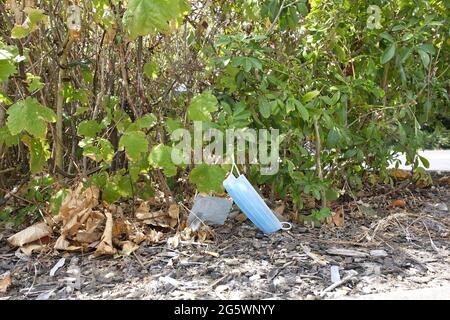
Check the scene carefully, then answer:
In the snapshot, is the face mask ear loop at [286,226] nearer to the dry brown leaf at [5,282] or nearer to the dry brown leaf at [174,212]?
the dry brown leaf at [174,212]

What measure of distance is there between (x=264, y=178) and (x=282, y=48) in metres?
0.83

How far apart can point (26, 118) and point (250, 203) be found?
1.11 m

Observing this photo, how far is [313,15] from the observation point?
289 centimetres

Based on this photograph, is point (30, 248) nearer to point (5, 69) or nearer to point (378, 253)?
point (5, 69)

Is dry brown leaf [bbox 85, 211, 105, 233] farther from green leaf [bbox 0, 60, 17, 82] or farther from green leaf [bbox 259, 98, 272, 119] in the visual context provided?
green leaf [bbox 259, 98, 272, 119]

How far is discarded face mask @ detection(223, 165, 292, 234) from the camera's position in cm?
247

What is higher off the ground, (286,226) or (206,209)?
(206,209)

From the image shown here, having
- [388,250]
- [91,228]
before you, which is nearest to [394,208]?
[388,250]

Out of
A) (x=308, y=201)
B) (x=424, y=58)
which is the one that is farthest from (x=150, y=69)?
(x=424, y=58)

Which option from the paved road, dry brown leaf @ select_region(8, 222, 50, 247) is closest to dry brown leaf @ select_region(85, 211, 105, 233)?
dry brown leaf @ select_region(8, 222, 50, 247)

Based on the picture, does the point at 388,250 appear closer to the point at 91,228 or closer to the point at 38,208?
the point at 91,228

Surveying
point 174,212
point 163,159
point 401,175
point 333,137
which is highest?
point 333,137

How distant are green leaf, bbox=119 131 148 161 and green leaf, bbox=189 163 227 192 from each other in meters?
0.27

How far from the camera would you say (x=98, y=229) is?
2.55 m
